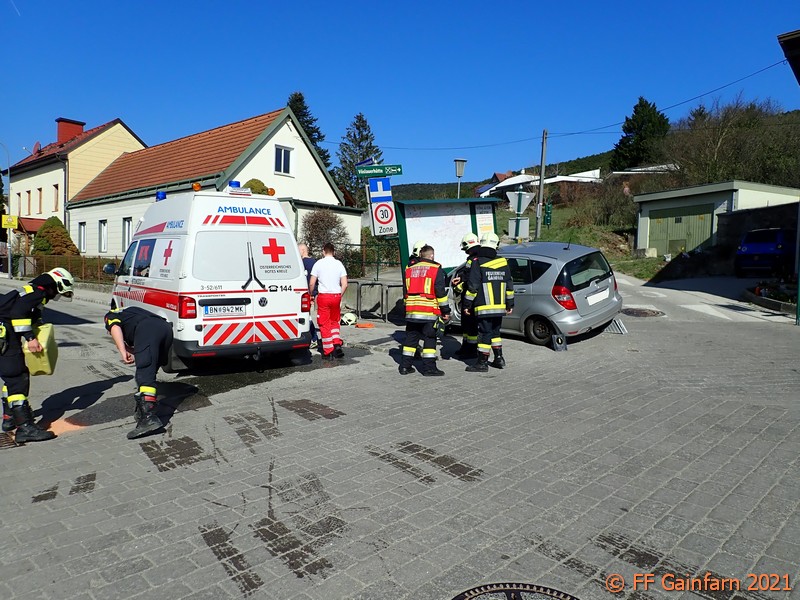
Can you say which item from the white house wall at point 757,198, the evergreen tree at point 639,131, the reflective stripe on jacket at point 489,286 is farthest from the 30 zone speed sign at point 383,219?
the evergreen tree at point 639,131

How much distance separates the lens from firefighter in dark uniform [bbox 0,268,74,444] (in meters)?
5.06

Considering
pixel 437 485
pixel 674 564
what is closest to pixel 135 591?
pixel 437 485

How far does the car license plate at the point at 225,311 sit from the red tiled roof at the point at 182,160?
16787 mm

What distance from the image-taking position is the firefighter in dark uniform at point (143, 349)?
5.30m

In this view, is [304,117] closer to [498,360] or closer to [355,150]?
[355,150]

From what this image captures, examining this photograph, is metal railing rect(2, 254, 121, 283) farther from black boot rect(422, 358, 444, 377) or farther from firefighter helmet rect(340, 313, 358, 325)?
black boot rect(422, 358, 444, 377)

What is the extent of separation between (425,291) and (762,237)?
16317 millimetres

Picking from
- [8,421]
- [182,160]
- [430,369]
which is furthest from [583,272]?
[182,160]

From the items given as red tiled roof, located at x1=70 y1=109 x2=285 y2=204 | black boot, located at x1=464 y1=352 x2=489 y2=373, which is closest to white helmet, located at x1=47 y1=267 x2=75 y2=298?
black boot, located at x1=464 y1=352 x2=489 y2=373

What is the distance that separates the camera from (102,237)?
94.0 ft

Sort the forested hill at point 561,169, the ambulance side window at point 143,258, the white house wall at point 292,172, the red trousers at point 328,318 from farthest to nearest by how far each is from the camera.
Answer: the forested hill at point 561,169
the white house wall at point 292,172
the red trousers at point 328,318
the ambulance side window at point 143,258

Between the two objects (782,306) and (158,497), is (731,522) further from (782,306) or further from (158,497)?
(782,306)

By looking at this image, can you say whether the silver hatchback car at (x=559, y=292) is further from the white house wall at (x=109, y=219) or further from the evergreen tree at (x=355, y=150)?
the evergreen tree at (x=355, y=150)

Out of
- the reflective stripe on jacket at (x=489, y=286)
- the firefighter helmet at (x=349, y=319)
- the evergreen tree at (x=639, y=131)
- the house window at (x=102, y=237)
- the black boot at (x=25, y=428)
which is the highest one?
the evergreen tree at (x=639, y=131)
